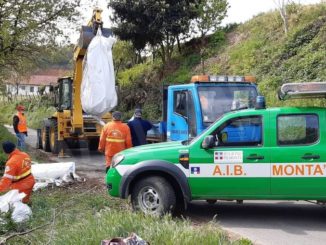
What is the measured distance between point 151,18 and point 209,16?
3553 millimetres

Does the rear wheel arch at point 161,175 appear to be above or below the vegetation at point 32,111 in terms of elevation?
below

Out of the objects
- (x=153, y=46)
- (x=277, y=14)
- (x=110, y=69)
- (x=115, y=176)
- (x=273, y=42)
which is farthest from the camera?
(x=153, y=46)

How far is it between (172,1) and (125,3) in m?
2.56

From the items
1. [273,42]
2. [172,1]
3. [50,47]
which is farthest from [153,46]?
[50,47]

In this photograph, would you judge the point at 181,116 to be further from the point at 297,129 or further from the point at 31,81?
the point at 31,81

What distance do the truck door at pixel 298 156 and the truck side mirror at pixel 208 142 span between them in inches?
35.3

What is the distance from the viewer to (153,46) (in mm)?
29438

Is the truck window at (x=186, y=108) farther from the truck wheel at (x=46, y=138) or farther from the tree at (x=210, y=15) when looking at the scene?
the tree at (x=210, y=15)

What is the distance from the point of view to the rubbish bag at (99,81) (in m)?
12.0

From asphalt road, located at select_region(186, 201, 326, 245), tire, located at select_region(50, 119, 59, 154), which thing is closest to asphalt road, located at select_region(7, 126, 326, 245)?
asphalt road, located at select_region(186, 201, 326, 245)

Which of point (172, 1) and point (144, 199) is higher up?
point (172, 1)

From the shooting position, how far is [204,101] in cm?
1112

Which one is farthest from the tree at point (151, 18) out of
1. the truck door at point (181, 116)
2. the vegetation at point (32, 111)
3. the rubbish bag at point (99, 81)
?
the truck door at point (181, 116)

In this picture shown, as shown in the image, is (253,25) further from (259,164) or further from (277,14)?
(259,164)
